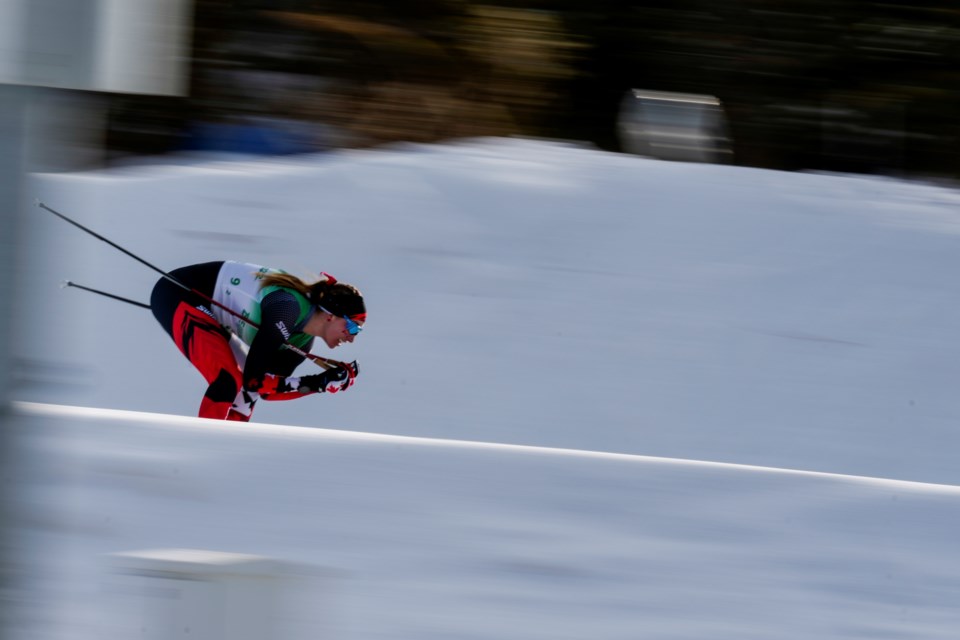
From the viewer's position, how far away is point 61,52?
2.03 meters

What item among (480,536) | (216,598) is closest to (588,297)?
(480,536)

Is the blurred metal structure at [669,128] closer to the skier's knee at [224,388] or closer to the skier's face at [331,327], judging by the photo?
the skier's face at [331,327]

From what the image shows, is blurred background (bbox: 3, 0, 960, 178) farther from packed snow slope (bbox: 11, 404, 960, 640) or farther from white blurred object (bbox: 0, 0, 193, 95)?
white blurred object (bbox: 0, 0, 193, 95)

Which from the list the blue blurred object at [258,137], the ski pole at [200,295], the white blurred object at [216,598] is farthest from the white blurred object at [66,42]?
the blue blurred object at [258,137]

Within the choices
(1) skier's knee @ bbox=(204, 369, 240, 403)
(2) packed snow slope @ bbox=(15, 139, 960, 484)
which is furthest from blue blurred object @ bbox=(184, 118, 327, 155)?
(1) skier's knee @ bbox=(204, 369, 240, 403)

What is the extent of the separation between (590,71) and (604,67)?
0.26 ft

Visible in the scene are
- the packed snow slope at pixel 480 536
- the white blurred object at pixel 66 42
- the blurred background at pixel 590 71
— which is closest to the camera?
the white blurred object at pixel 66 42

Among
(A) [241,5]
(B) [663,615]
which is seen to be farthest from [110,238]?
(B) [663,615]

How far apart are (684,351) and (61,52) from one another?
4108mm

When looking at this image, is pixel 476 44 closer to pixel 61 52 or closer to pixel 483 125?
pixel 483 125

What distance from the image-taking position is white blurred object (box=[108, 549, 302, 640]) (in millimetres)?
2033

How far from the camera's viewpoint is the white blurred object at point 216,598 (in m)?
2.03

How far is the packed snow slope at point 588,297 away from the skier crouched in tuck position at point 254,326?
105mm

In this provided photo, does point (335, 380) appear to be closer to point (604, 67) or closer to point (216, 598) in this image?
point (604, 67)
